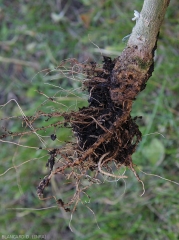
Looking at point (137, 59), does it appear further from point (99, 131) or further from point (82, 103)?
point (82, 103)

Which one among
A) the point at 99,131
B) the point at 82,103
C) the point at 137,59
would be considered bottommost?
the point at 82,103

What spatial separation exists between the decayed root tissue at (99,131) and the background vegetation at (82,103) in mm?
330

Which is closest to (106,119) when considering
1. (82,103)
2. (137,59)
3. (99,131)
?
(99,131)

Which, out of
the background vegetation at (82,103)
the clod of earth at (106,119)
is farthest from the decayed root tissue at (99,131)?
the background vegetation at (82,103)

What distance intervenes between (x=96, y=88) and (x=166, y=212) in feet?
2.41

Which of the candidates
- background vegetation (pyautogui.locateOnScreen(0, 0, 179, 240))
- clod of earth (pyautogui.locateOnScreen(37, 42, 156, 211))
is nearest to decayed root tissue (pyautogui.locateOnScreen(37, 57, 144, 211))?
clod of earth (pyautogui.locateOnScreen(37, 42, 156, 211))

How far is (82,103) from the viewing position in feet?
5.20

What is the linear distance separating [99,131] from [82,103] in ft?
2.20

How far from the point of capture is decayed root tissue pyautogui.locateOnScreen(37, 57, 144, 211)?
91cm

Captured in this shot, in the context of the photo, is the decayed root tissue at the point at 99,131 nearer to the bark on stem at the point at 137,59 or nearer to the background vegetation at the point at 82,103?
the bark on stem at the point at 137,59

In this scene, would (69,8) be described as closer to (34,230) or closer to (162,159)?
(162,159)

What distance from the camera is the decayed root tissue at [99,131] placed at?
0.91m

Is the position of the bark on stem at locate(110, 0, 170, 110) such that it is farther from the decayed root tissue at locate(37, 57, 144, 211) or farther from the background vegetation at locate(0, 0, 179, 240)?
the background vegetation at locate(0, 0, 179, 240)

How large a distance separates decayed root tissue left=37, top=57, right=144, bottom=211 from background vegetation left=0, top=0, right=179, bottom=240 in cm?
33
